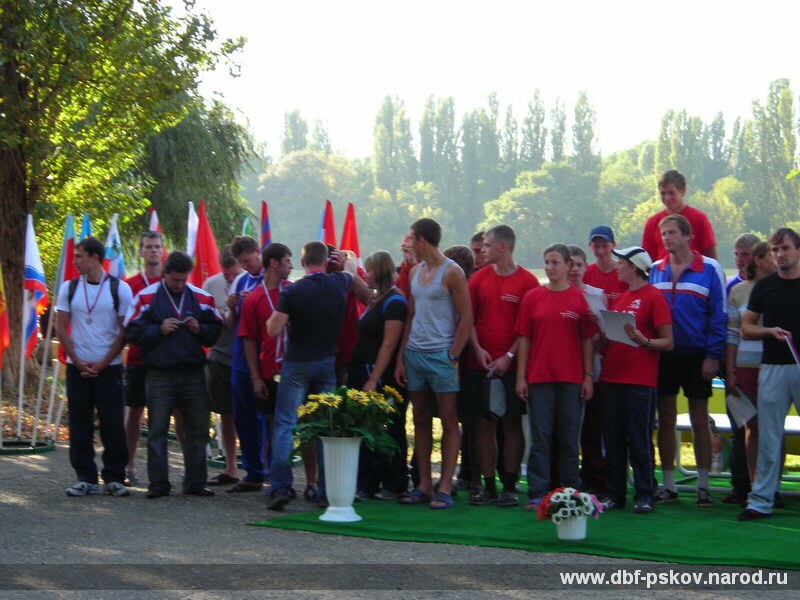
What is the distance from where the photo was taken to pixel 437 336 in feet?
28.7

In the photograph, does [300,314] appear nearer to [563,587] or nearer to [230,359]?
[230,359]

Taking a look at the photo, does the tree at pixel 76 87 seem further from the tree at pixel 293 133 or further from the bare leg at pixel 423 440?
the tree at pixel 293 133

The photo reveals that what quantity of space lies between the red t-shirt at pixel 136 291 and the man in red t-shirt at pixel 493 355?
2749mm

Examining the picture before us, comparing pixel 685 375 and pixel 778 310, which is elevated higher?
pixel 778 310

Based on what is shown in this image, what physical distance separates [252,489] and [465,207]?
123 meters

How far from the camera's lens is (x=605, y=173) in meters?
126

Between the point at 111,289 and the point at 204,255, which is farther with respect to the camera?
the point at 204,255

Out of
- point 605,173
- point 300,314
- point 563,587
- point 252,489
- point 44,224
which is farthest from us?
point 605,173

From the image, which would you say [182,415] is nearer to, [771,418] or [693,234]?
[693,234]

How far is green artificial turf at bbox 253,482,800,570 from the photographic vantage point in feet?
23.5

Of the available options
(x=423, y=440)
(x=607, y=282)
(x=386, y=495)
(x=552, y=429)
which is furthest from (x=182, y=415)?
(x=607, y=282)

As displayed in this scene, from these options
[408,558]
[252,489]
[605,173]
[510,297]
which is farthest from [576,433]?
[605,173]

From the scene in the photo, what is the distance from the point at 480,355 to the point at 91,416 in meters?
3.18

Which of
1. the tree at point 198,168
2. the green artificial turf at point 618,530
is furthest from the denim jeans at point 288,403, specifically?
the tree at point 198,168
